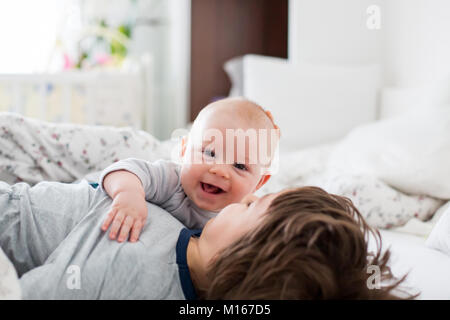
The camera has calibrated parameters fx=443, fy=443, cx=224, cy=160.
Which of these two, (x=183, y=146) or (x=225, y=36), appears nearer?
(x=183, y=146)

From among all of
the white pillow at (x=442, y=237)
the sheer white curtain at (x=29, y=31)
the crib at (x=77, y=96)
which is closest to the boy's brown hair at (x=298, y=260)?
the white pillow at (x=442, y=237)

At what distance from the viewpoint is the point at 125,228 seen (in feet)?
2.17

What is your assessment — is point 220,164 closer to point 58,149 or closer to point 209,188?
point 209,188

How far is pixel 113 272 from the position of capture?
24.0 inches

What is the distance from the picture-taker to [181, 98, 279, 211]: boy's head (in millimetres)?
812

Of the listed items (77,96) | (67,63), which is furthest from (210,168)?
(67,63)

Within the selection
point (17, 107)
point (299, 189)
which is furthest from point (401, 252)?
point (17, 107)

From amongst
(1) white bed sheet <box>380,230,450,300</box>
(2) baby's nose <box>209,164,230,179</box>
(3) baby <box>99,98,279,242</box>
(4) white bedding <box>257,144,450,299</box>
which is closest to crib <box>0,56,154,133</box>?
(4) white bedding <box>257,144,450,299</box>

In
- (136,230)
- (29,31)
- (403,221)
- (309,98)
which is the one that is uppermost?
(29,31)

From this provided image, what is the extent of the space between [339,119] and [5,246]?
1.54m

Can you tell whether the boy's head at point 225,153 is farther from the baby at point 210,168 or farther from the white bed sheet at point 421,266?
the white bed sheet at point 421,266

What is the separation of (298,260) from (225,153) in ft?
1.00

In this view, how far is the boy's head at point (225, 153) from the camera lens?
2.66 feet
